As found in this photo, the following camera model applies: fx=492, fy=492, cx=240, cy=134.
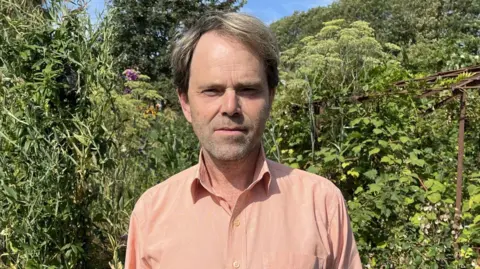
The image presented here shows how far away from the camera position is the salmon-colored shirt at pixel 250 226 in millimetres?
1274

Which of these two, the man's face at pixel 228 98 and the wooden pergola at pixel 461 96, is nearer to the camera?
the man's face at pixel 228 98

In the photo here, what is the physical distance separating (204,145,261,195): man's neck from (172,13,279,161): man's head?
0.05m

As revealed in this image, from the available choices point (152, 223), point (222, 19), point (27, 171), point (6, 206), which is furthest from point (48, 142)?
point (222, 19)

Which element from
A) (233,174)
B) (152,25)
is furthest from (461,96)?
(152,25)

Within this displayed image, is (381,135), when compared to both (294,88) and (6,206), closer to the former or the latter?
(294,88)

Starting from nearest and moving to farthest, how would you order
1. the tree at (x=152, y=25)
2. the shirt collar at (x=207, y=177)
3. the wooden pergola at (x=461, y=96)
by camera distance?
the shirt collar at (x=207, y=177) → the wooden pergola at (x=461, y=96) → the tree at (x=152, y=25)

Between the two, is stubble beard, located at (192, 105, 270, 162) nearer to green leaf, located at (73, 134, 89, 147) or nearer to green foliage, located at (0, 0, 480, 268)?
green foliage, located at (0, 0, 480, 268)

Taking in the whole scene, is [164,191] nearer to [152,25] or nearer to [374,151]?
[374,151]

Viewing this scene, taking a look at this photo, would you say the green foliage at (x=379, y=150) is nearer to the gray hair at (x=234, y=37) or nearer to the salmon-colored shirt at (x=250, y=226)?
the salmon-colored shirt at (x=250, y=226)

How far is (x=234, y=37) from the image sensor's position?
4.36ft

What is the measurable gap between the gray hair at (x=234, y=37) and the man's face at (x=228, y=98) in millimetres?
22

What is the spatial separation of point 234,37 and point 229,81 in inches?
5.3

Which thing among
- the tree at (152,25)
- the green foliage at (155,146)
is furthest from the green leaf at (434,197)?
the tree at (152,25)

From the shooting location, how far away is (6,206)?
8.00 ft
